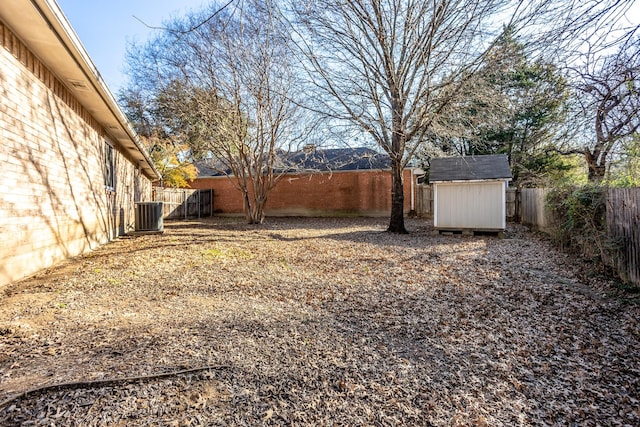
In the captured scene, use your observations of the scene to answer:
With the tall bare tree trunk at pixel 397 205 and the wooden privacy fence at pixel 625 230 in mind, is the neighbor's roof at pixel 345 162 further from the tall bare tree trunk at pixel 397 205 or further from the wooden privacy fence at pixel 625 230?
the wooden privacy fence at pixel 625 230

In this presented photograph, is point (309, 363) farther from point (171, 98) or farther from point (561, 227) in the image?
point (171, 98)

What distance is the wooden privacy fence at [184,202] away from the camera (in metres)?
18.0

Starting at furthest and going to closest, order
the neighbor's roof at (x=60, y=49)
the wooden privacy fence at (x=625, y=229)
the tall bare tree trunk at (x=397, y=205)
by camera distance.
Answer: the tall bare tree trunk at (x=397, y=205) < the wooden privacy fence at (x=625, y=229) < the neighbor's roof at (x=60, y=49)

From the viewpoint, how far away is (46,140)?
17.4 feet

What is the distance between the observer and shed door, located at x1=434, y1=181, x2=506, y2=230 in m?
10.5

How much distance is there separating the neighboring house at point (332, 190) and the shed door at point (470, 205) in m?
6.75

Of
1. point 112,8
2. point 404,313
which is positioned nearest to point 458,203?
point 404,313

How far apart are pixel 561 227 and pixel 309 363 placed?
7.89 metres

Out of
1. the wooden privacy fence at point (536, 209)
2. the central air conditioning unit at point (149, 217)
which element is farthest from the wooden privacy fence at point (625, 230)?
the central air conditioning unit at point (149, 217)

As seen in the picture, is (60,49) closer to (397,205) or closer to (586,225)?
(397,205)

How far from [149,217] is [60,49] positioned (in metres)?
5.95

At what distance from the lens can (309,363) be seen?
2.61 metres

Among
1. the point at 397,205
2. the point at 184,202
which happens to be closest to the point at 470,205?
the point at 397,205

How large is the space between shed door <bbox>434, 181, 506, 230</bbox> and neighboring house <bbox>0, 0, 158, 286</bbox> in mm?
10179
